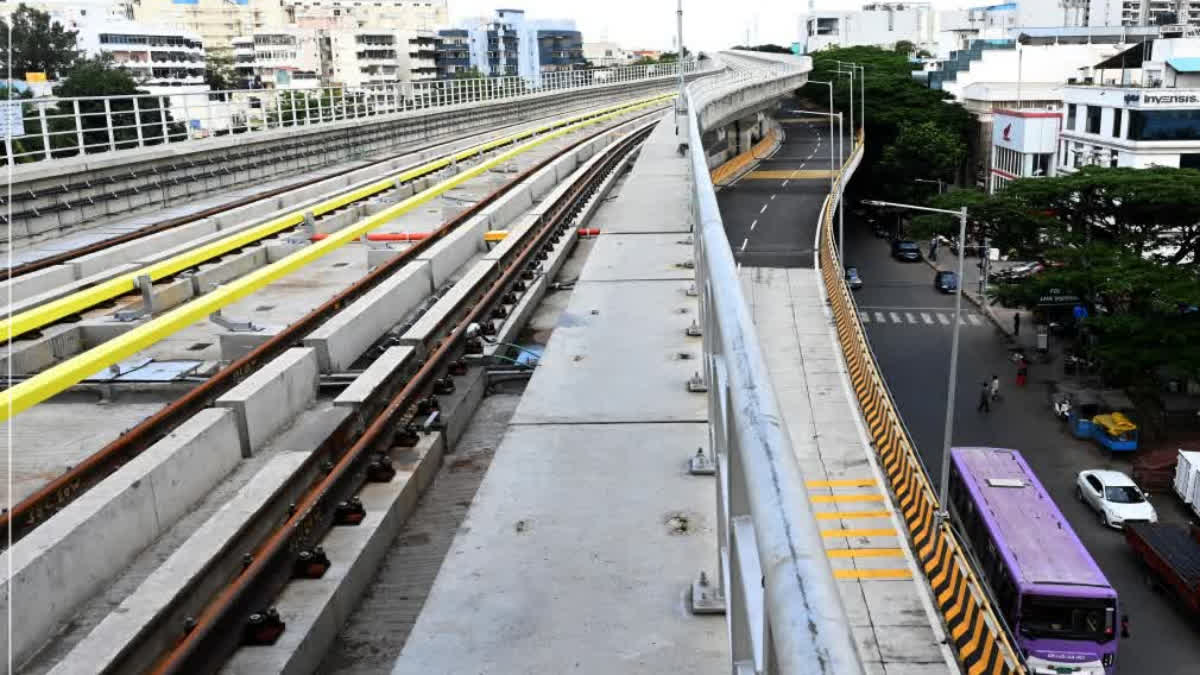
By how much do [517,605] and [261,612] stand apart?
169cm

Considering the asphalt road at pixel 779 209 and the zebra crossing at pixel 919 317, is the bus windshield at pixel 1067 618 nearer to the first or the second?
Result: the asphalt road at pixel 779 209

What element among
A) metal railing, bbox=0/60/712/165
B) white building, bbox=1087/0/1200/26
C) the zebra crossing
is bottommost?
the zebra crossing

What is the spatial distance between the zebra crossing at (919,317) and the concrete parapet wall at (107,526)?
34089mm

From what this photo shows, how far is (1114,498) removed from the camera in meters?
21.4

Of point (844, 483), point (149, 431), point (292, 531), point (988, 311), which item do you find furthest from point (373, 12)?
point (292, 531)

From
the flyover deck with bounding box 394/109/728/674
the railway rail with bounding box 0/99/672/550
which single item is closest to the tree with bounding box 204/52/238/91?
the railway rail with bounding box 0/99/672/550

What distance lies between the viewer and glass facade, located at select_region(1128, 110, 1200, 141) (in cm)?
4012

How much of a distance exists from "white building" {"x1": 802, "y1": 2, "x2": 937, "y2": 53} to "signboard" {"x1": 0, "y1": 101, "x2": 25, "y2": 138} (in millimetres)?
147407

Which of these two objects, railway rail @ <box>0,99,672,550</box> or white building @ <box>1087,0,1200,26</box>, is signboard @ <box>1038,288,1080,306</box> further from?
white building @ <box>1087,0,1200,26</box>

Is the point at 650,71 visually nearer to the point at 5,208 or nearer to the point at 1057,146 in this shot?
the point at 1057,146

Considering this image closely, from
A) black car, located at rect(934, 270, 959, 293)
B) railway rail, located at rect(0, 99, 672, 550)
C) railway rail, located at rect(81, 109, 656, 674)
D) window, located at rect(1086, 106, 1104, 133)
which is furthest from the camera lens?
black car, located at rect(934, 270, 959, 293)

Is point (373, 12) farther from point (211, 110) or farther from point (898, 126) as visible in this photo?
point (211, 110)

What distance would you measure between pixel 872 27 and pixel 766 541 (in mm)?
167668

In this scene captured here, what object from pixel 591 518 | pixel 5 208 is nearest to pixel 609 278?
pixel 591 518
